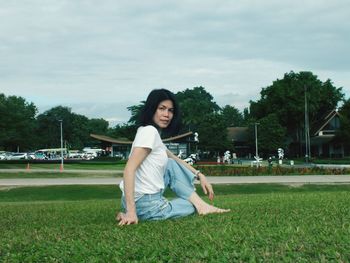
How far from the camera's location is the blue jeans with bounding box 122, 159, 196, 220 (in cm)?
569

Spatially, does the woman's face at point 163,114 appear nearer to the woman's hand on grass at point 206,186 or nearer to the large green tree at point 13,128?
the woman's hand on grass at point 206,186

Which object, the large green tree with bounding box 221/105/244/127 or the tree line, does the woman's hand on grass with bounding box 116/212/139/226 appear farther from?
the large green tree with bounding box 221/105/244/127

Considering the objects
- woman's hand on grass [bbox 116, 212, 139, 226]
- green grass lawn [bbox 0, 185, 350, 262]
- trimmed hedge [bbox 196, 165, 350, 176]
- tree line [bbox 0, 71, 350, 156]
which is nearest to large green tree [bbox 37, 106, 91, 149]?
tree line [bbox 0, 71, 350, 156]

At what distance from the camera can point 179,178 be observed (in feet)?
19.3

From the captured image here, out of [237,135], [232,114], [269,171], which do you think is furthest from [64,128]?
[269,171]

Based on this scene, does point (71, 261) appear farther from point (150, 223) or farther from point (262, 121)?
point (262, 121)

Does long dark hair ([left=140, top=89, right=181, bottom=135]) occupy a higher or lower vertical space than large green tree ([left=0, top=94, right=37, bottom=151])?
lower

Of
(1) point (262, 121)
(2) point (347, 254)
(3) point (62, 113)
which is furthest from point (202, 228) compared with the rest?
(3) point (62, 113)

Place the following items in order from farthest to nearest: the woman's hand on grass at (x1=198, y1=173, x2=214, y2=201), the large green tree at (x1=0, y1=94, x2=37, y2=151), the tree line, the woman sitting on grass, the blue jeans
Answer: the tree line < the large green tree at (x1=0, y1=94, x2=37, y2=151) < the woman's hand on grass at (x1=198, y1=173, x2=214, y2=201) < the blue jeans < the woman sitting on grass

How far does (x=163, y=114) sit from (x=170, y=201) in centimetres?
91

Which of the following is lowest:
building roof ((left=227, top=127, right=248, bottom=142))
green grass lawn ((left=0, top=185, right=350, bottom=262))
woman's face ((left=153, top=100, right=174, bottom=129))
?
green grass lawn ((left=0, top=185, right=350, bottom=262))

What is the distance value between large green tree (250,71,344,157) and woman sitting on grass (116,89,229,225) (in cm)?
7546

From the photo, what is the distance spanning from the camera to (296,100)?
264 ft

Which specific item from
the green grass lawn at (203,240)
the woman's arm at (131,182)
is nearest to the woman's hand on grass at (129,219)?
the woman's arm at (131,182)
